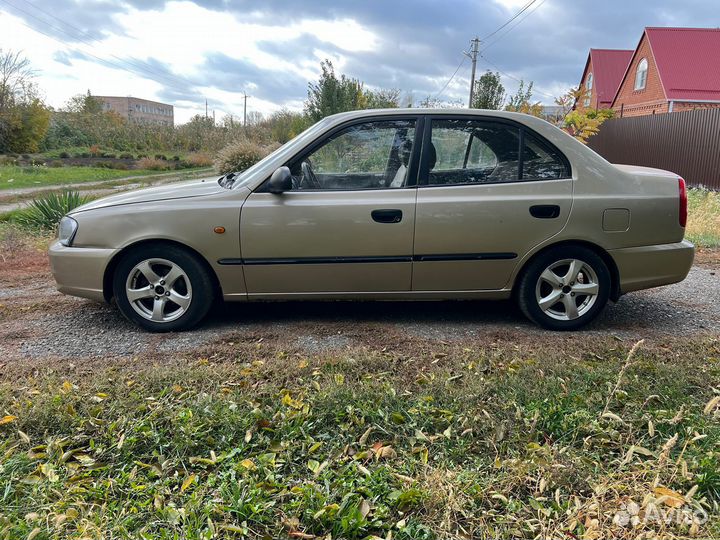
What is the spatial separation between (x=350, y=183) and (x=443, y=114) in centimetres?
91

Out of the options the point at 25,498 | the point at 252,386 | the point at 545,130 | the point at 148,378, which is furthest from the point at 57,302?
the point at 545,130

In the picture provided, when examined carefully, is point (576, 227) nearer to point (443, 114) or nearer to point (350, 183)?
point (443, 114)

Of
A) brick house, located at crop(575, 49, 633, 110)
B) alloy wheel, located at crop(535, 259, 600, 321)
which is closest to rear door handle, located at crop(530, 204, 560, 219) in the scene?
alloy wheel, located at crop(535, 259, 600, 321)

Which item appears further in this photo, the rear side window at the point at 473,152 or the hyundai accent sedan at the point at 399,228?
the rear side window at the point at 473,152

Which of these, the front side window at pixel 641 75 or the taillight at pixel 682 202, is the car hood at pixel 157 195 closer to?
the taillight at pixel 682 202

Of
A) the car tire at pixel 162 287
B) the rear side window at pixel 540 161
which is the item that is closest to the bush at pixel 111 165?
the car tire at pixel 162 287

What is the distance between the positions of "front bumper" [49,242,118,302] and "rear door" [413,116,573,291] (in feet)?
7.66

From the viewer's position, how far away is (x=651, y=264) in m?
4.09

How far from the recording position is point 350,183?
404cm

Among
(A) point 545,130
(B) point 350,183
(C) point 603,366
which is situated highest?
(A) point 545,130

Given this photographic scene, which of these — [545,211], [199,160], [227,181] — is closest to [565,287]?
[545,211]

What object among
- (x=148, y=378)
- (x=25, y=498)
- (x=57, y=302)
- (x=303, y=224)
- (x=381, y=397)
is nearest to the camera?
(x=25, y=498)

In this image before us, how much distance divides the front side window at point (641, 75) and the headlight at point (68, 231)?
1307 inches

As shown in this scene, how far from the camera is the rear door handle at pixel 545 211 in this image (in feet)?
13.0
